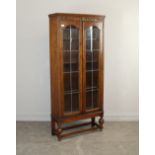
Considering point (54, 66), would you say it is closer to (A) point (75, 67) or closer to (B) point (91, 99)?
(A) point (75, 67)

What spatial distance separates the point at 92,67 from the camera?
14.2 feet

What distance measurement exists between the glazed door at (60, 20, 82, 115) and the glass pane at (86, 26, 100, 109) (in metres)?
0.17

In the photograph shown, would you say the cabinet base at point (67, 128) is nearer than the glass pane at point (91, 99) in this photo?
Yes

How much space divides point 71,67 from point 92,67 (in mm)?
402

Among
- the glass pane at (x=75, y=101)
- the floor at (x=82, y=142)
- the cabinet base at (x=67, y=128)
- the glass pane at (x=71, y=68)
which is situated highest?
the glass pane at (x=71, y=68)

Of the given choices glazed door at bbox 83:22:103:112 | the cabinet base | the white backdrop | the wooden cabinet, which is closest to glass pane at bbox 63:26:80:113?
the wooden cabinet

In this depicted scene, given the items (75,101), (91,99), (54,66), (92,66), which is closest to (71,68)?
(54,66)

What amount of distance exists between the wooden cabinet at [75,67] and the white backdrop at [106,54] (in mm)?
644

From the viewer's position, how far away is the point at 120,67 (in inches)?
196

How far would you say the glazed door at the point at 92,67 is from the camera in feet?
13.9

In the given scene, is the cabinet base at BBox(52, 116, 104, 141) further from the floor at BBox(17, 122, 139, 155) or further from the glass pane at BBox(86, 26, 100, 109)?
the glass pane at BBox(86, 26, 100, 109)

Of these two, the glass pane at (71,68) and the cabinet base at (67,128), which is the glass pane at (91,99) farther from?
the cabinet base at (67,128)

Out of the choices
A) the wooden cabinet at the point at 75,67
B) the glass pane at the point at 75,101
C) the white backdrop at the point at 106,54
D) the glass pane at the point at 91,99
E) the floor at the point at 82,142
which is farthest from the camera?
the white backdrop at the point at 106,54

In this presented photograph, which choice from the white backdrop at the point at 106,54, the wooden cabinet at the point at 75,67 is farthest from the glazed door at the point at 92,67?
the white backdrop at the point at 106,54
